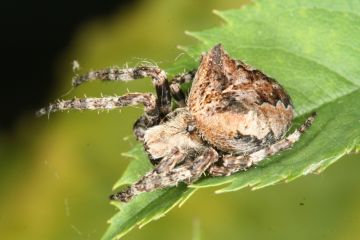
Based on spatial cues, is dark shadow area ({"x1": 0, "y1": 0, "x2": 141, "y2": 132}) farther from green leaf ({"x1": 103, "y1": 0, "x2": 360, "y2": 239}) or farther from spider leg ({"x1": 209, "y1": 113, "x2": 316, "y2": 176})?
spider leg ({"x1": 209, "y1": 113, "x2": 316, "y2": 176})

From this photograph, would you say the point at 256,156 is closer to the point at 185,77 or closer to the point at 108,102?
the point at 185,77

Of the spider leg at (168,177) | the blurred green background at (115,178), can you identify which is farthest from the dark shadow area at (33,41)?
the spider leg at (168,177)

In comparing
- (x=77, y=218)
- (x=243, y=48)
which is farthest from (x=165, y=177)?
(x=77, y=218)

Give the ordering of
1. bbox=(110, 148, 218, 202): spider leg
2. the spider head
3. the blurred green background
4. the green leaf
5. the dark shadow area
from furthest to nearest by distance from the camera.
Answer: the dark shadow area < the blurred green background < the spider head < bbox=(110, 148, 218, 202): spider leg < the green leaf

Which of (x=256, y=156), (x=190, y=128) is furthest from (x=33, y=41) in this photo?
(x=256, y=156)

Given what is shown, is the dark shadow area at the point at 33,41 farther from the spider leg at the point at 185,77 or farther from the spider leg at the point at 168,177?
the spider leg at the point at 168,177

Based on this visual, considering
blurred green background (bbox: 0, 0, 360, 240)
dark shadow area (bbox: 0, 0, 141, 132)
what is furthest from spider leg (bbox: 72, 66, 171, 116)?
dark shadow area (bbox: 0, 0, 141, 132)
